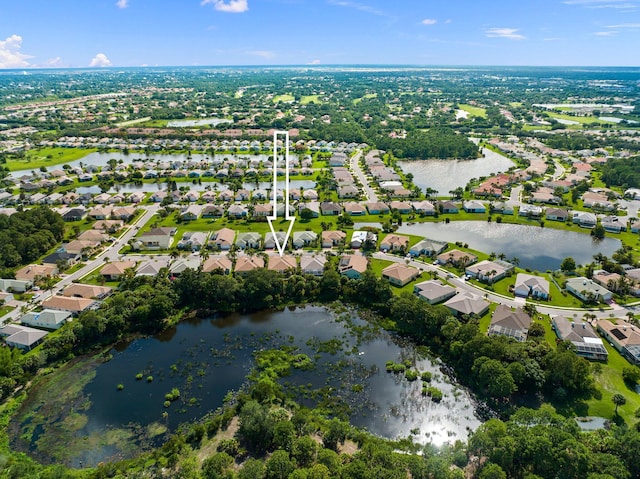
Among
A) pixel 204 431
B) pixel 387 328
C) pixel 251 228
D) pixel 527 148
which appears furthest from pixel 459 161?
pixel 204 431

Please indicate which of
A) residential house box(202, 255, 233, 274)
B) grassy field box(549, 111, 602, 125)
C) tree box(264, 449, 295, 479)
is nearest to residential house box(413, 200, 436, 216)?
residential house box(202, 255, 233, 274)

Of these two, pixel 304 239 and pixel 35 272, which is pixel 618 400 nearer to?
pixel 304 239

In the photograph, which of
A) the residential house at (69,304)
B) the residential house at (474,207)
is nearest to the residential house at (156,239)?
the residential house at (69,304)

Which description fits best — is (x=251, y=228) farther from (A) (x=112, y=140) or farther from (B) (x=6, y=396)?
(A) (x=112, y=140)

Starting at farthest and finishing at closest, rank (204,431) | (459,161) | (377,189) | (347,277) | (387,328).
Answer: (459,161), (377,189), (347,277), (387,328), (204,431)

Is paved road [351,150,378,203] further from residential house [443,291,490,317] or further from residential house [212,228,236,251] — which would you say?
residential house [443,291,490,317]

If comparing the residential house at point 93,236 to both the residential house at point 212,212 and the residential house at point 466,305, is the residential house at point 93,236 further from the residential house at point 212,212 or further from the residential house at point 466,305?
the residential house at point 466,305
